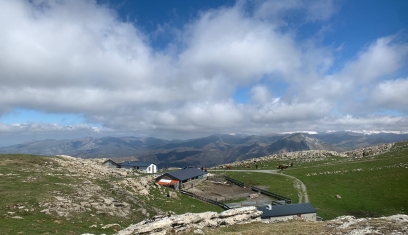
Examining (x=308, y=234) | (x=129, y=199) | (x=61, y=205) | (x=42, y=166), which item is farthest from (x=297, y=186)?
(x=42, y=166)

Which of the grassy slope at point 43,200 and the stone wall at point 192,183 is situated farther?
the stone wall at point 192,183

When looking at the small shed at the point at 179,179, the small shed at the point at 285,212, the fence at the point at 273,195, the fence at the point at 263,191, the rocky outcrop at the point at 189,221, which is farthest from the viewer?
the small shed at the point at 179,179

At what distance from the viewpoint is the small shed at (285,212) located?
169ft

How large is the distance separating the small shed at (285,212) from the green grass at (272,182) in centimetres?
2142

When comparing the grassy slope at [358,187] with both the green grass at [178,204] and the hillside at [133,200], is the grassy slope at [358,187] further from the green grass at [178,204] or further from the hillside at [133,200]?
the green grass at [178,204]

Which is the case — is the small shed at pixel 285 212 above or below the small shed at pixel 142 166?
below

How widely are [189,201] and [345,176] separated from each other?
71.5 meters

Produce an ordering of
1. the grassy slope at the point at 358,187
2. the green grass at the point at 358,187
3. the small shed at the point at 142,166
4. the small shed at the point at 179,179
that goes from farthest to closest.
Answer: the small shed at the point at 142,166
the small shed at the point at 179,179
the grassy slope at the point at 358,187
the green grass at the point at 358,187

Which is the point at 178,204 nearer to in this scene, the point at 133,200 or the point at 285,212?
the point at 133,200

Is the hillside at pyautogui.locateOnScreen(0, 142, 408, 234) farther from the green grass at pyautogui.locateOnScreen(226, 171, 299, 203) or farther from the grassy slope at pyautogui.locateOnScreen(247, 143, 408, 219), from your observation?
the green grass at pyautogui.locateOnScreen(226, 171, 299, 203)

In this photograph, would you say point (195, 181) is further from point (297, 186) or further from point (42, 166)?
point (42, 166)

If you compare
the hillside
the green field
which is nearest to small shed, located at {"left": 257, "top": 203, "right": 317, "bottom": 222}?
the green field

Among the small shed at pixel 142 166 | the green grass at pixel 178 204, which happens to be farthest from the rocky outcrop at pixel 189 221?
the small shed at pixel 142 166

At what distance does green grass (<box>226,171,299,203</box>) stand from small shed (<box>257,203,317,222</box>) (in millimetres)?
21418
